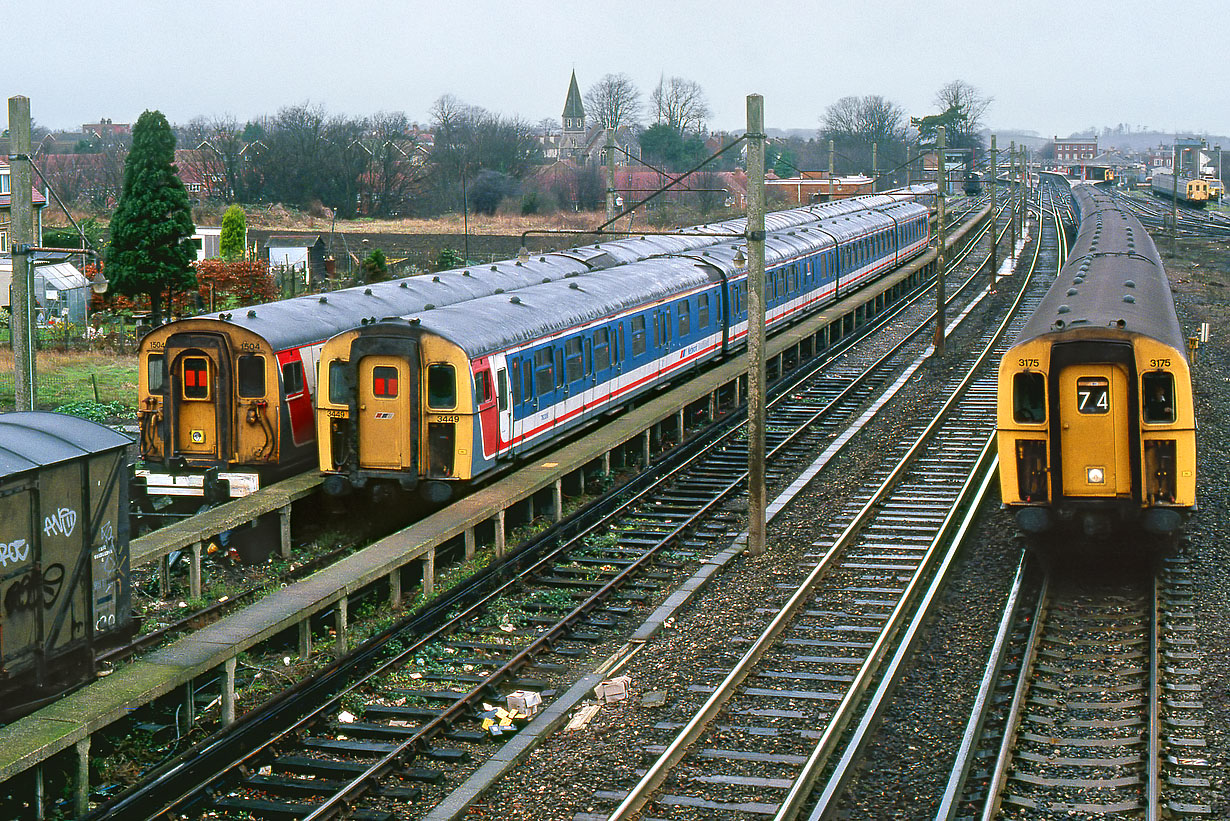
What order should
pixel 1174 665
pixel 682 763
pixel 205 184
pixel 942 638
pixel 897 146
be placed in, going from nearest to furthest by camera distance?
pixel 682 763 < pixel 1174 665 < pixel 942 638 < pixel 205 184 < pixel 897 146

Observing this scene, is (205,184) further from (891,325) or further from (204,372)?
(204,372)

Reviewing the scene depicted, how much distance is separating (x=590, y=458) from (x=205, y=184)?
238ft

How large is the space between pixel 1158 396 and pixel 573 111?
160 metres

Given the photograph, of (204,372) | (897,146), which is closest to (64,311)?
(204,372)

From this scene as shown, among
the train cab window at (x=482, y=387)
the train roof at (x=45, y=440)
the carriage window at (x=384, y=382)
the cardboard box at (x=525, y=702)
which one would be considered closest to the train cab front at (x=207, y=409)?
the carriage window at (x=384, y=382)

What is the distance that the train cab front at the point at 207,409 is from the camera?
18.8 meters

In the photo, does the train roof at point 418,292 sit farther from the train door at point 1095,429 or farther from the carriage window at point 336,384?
the train door at point 1095,429

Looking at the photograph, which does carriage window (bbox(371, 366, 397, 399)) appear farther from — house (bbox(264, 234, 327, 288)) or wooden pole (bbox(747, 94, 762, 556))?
house (bbox(264, 234, 327, 288))

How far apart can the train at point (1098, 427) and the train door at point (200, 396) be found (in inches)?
418

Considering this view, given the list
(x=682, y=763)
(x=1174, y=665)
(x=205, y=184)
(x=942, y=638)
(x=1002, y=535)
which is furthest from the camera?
(x=205, y=184)

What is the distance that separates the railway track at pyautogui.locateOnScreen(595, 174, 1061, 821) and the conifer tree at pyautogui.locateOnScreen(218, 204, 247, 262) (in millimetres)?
37873

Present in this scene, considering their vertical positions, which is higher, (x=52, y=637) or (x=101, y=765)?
(x=52, y=637)

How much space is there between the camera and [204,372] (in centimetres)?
1889

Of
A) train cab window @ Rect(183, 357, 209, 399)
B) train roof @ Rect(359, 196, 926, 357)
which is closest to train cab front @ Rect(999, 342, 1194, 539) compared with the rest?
train roof @ Rect(359, 196, 926, 357)
